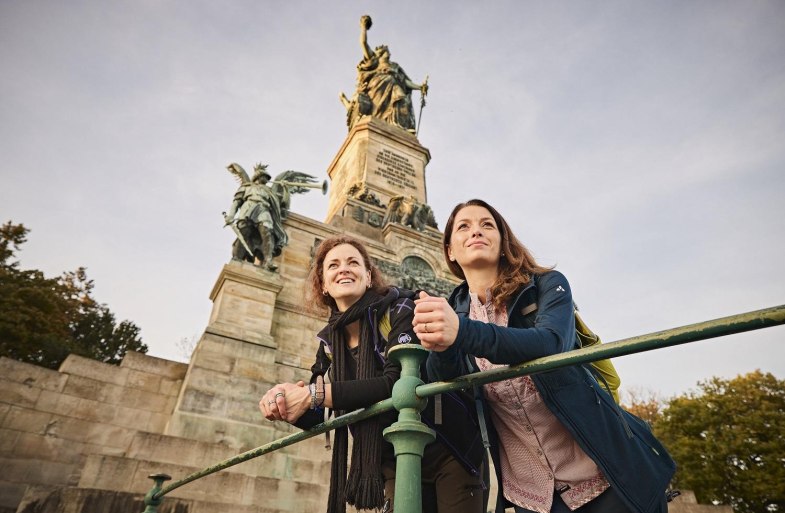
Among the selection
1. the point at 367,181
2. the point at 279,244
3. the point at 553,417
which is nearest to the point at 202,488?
A: the point at 553,417

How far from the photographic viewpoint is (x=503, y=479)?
6.24 feet

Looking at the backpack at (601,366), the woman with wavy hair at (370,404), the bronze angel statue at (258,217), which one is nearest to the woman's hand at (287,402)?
the woman with wavy hair at (370,404)

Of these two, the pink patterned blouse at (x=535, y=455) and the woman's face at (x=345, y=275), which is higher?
the woman's face at (x=345, y=275)

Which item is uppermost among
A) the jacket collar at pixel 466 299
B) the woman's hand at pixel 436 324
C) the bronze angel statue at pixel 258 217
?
the bronze angel statue at pixel 258 217

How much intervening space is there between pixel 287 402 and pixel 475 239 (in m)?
1.07

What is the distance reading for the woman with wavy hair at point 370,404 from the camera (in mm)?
1927

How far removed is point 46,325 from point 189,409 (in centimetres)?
1698

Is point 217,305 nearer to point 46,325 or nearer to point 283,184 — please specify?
point 283,184

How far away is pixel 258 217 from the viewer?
9227 mm

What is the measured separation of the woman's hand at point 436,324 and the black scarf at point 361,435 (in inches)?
29.2

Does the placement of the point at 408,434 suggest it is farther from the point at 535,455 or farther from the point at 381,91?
the point at 381,91

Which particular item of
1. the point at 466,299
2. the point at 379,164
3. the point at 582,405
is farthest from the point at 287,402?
the point at 379,164

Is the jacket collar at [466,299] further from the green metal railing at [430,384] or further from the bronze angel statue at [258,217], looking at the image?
the bronze angel statue at [258,217]

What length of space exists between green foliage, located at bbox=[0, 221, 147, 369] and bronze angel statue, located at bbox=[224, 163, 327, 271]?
13532mm
